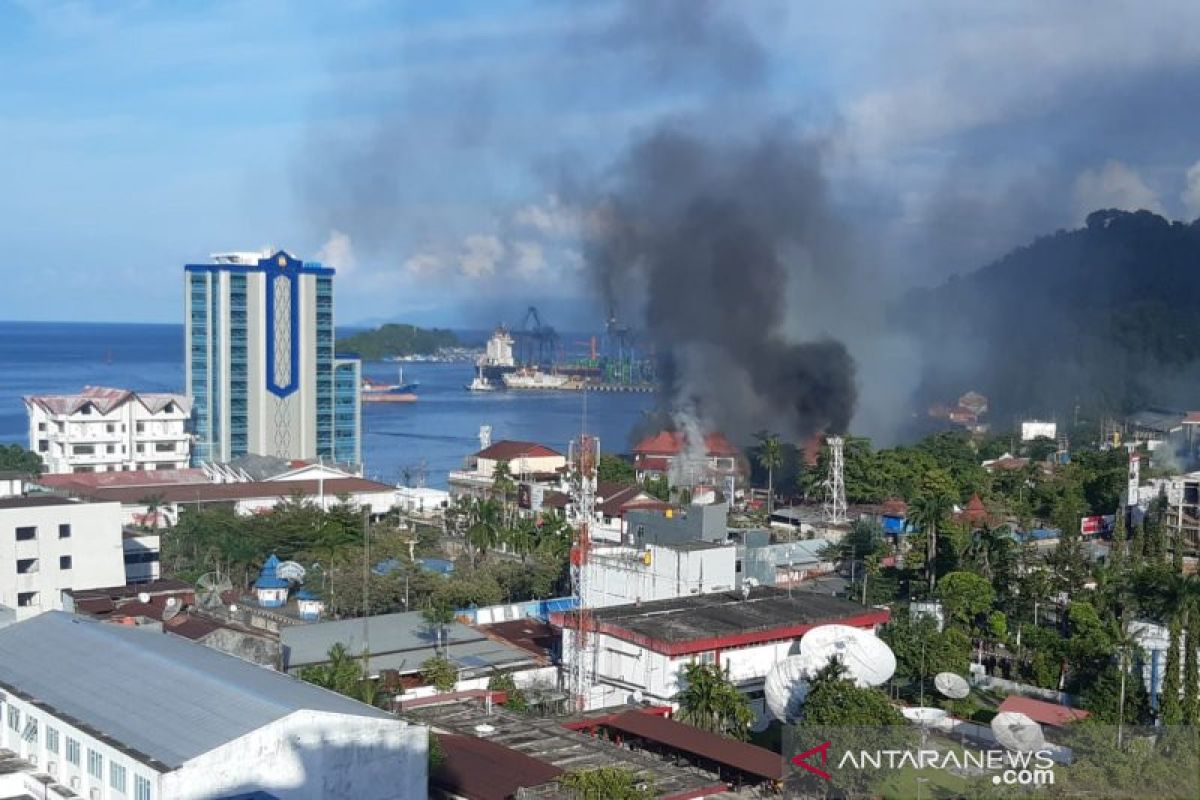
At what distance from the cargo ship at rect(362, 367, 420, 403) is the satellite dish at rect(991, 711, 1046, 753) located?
70538 mm

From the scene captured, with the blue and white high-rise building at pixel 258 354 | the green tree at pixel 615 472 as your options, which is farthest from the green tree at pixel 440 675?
the blue and white high-rise building at pixel 258 354

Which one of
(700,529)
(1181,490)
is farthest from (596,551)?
(1181,490)

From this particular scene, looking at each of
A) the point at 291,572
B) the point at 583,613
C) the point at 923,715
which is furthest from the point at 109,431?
the point at 923,715

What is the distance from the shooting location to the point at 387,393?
84.0 m

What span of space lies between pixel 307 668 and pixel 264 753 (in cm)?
456

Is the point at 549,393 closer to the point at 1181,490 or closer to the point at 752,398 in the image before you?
the point at 752,398

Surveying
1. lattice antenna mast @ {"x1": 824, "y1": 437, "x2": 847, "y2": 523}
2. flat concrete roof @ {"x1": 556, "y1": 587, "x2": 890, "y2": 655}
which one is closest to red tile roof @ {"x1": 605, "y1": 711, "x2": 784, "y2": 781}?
flat concrete roof @ {"x1": 556, "y1": 587, "x2": 890, "y2": 655}

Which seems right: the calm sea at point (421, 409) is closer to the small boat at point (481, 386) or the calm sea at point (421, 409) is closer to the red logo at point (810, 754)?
the small boat at point (481, 386)

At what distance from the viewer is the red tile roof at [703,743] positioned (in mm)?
12352

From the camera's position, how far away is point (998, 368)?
68.2 m

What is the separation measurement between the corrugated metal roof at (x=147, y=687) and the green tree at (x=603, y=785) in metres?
1.51

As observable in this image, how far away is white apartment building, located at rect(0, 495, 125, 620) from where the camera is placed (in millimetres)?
18875

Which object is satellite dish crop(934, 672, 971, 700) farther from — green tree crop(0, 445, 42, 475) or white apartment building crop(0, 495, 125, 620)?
green tree crop(0, 445, 42, 475)

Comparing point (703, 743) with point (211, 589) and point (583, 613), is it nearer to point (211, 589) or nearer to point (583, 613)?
point (583, 613)
